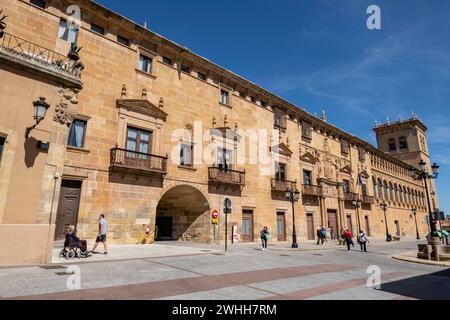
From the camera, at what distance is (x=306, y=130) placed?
95.9ft

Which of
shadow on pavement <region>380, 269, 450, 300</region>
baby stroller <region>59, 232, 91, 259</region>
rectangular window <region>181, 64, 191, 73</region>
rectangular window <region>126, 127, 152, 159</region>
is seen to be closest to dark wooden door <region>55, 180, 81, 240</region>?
rectangular window <region>126, 127, 152, 159</region>

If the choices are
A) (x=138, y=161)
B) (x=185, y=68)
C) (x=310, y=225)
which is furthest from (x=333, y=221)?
(x=138, y=161)

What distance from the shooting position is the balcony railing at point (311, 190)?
26.6 metres

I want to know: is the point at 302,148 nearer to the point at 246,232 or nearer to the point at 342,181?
the point at 342,181

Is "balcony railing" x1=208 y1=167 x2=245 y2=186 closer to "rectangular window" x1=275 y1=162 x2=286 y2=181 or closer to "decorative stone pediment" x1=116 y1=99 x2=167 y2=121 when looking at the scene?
"rectangular window" x1=275 y1=162 x2=286 y2=181

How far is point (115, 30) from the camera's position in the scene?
643 inches

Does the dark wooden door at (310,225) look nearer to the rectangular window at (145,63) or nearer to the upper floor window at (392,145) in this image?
the rectangular window at (145,63)

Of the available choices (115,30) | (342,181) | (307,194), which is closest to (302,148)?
(307,194)

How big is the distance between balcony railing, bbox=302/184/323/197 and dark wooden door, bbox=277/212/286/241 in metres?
3.68

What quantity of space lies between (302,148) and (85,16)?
2081 centimetres

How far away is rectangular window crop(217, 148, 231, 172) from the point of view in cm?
2030

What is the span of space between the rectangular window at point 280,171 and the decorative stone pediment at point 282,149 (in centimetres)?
100

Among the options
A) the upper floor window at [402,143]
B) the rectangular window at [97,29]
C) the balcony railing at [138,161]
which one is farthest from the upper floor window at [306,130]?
the upper floor window at [402,143]
